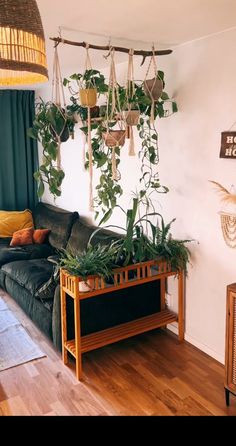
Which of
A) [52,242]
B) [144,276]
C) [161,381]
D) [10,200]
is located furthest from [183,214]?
[10,200]

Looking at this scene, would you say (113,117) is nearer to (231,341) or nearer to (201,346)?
(231,341)

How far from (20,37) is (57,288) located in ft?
7.06

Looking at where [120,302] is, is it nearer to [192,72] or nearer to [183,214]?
[183,214]

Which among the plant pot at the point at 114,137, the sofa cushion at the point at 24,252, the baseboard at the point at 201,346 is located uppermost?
the plant pot at the point at 114,137

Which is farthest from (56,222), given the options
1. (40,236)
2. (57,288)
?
(57,288)

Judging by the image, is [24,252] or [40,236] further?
[40,236]

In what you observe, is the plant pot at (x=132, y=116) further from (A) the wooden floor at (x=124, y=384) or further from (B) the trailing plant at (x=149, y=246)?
(A) the wooden floor at (x=124, y=384)

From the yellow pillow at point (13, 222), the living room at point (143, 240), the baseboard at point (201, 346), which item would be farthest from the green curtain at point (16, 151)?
the baseboard at point (201, 346)

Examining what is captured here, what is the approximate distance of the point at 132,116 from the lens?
2.89m

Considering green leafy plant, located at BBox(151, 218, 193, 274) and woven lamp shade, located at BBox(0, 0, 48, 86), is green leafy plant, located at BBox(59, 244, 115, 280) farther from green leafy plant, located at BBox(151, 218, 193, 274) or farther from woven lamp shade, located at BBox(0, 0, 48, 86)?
woven lamp shade, located at BBox(0, 0, 48, 86)

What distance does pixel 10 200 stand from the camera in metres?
5.45

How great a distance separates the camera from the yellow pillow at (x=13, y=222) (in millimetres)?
5023

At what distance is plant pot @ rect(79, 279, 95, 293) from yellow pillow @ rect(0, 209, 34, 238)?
257cm

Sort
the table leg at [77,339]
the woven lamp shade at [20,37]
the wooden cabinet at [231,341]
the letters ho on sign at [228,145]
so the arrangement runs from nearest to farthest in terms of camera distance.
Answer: the woven lamp shade at [20,37]
the wooden cabinet at [231,341]
the letters ho on sign at [228,145]
the table leg at [77,339]
